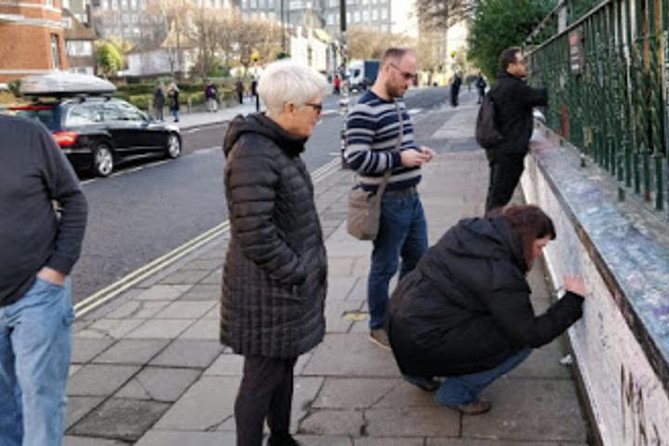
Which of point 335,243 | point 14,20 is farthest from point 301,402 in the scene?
point 14,20

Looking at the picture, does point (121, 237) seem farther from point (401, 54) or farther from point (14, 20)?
point (14, 20)

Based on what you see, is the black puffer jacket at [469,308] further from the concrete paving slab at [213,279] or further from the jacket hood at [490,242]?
the concrete paving slab at [213,279]

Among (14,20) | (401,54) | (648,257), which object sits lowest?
(648,257)

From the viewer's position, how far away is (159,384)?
14.1ft

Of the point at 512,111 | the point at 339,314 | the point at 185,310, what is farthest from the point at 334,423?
the point at 512,111

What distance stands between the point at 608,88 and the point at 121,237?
6565 millimetres

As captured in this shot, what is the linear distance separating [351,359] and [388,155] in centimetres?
121

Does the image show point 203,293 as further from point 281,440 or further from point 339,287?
point 281,440

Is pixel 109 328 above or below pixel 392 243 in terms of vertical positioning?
below

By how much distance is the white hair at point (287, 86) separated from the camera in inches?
109

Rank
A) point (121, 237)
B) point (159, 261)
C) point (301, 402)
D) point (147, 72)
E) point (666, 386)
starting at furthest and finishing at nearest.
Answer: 1. point (147, 72)
2. point (121, 237)
3. point (159, 261)
4. point (301, 402)
5. point (666, 386)

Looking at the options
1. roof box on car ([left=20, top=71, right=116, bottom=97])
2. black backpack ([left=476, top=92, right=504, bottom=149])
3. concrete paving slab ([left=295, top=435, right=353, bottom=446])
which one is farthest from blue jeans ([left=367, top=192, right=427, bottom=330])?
roof box on car ([left=20, top=71, right=116, bottom=97])

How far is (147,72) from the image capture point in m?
74.3

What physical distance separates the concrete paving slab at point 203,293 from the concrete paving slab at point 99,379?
1.44 meters
